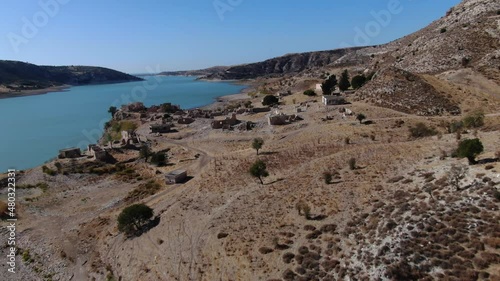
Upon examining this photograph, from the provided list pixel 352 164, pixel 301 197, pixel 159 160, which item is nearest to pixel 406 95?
pixel 352 164

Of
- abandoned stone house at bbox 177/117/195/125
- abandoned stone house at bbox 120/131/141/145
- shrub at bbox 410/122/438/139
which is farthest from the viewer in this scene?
abandoned stone house at bbox 177/117/195/125

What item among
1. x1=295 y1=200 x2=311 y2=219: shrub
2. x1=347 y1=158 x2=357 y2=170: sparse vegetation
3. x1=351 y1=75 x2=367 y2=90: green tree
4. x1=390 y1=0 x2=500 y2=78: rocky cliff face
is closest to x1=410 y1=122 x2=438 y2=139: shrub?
x1=347 y1=158 x2=357 y2=170: sparse vegetation

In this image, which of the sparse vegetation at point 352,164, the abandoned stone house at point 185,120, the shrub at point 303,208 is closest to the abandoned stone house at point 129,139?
the abandoned stone house at point 185,120

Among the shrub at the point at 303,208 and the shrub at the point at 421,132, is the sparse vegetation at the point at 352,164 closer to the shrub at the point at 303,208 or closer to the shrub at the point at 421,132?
the shrub at the point at 303,208

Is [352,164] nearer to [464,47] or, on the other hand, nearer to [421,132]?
[421,132]

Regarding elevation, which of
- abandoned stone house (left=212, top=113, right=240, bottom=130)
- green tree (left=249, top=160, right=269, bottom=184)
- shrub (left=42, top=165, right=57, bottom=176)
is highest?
green tree (left=249, top=160, right=269, bottom=184)

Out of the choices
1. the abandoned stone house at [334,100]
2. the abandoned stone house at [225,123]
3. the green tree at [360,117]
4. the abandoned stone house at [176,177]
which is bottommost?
the abandoned stone house at [176,177]

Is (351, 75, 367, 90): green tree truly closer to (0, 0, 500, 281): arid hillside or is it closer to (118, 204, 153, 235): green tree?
(0, 0, 500, 281): arid hillside
